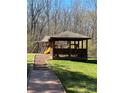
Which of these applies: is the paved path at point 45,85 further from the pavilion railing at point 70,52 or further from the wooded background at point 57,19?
the wooded background at point 57,19

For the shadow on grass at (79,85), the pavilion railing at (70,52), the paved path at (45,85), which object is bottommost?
the shadow on grass at (79,85)

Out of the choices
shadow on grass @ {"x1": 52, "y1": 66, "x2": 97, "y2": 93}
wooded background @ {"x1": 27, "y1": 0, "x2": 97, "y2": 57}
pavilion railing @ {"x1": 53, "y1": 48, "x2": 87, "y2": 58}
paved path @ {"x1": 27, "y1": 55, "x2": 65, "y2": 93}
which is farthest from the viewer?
wooded background @ {"x1": 27, "y1": 0, "x2": 97, "y2": 57}

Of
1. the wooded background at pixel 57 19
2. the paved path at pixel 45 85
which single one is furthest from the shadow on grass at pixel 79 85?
the wooded background at pixel 57 19

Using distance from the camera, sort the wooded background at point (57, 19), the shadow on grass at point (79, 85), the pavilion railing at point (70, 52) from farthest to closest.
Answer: the wooded background at point (57, 19) < the pavilion railing at point (70, 52) < the shadow on grass at point (79, 85)

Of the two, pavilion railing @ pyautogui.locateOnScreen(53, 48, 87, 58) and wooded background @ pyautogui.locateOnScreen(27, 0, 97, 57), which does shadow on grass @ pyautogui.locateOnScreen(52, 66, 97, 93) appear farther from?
wooded background @ pyautogui.locateOnScreen(27, 0, 97, 57)

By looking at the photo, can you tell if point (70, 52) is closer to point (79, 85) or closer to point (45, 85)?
point (79, 85)

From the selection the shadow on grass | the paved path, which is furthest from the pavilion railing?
the paved path

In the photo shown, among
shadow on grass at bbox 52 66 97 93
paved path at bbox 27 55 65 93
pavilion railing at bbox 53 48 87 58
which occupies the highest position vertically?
pavilion railing at bbox 53 48 87 58

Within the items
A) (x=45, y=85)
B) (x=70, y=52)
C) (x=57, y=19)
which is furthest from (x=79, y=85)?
(x=57, y=19)

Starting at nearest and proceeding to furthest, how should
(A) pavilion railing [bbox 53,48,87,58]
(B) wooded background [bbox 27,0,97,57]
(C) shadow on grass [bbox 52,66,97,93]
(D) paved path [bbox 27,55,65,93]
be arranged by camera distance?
(D) paved path [bbox 27,55,65,93], (C) shadow on grass [bbox 52,66,97,93], (A) pavilion railing [bbox 53,48,87,58], (B) wooded background [bbox 27,0,97,57]
